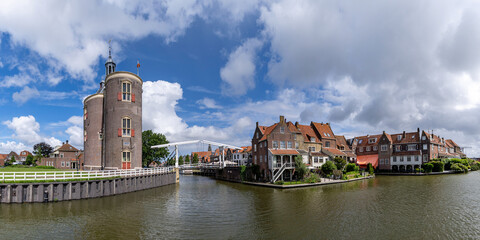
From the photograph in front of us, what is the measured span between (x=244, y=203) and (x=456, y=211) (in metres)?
19.9

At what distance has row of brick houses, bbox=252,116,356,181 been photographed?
45750 millimetres

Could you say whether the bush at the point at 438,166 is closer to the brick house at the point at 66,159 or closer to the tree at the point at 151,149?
the tree at the point at 151,149

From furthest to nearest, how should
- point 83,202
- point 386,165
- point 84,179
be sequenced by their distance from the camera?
point 386,165 < point 84,179 < point 83,202

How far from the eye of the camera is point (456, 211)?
22922 millimetres

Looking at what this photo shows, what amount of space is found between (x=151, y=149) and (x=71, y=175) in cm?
4318

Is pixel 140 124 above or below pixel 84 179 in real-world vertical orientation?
above

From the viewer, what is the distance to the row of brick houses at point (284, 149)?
45.8 m

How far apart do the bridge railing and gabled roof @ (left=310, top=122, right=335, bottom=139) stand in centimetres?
3827

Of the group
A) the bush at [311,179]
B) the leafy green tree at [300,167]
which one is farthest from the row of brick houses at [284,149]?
the bush at [311,179]

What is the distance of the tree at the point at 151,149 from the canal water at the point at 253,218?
1719 inches

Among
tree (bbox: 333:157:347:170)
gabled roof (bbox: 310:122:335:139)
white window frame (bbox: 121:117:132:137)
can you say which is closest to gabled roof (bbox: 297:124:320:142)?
gabled roof (bbox: 310:122:335:139)

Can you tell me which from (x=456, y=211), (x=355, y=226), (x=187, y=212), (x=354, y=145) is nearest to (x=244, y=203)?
(x=187, y=212)

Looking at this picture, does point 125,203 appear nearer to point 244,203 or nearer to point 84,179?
point 84,179

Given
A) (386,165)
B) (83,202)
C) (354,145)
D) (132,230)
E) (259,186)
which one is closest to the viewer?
(132,230)
